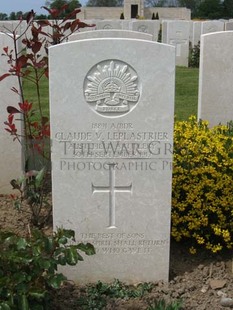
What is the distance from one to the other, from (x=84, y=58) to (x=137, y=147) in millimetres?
584

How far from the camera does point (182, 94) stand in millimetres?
10594

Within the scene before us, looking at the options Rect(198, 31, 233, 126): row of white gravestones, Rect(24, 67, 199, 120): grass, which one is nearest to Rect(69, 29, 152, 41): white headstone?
Rect(198, 31, 233, 126): row of white gravestones

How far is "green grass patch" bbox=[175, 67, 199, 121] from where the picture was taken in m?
8.77

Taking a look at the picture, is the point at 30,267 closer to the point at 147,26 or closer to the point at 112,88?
the point at 112,88

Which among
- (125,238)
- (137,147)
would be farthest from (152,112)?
(125,238)

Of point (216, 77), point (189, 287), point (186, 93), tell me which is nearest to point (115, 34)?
point (216, 77)

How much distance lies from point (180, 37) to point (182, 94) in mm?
5130

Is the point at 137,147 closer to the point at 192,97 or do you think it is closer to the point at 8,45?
the point at 8,45

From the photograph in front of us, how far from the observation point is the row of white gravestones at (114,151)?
10.2 feet

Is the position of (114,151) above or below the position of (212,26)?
below

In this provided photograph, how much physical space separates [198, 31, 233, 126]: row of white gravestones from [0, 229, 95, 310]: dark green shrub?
10.2ft

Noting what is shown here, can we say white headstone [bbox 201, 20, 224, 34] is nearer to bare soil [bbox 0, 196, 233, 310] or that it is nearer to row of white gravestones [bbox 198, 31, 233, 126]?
row of white gravestones [bbox 198, 31, 233, 126]

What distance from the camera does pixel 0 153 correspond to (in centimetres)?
495

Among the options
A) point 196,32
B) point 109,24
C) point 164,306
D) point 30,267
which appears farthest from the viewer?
point 109,24
